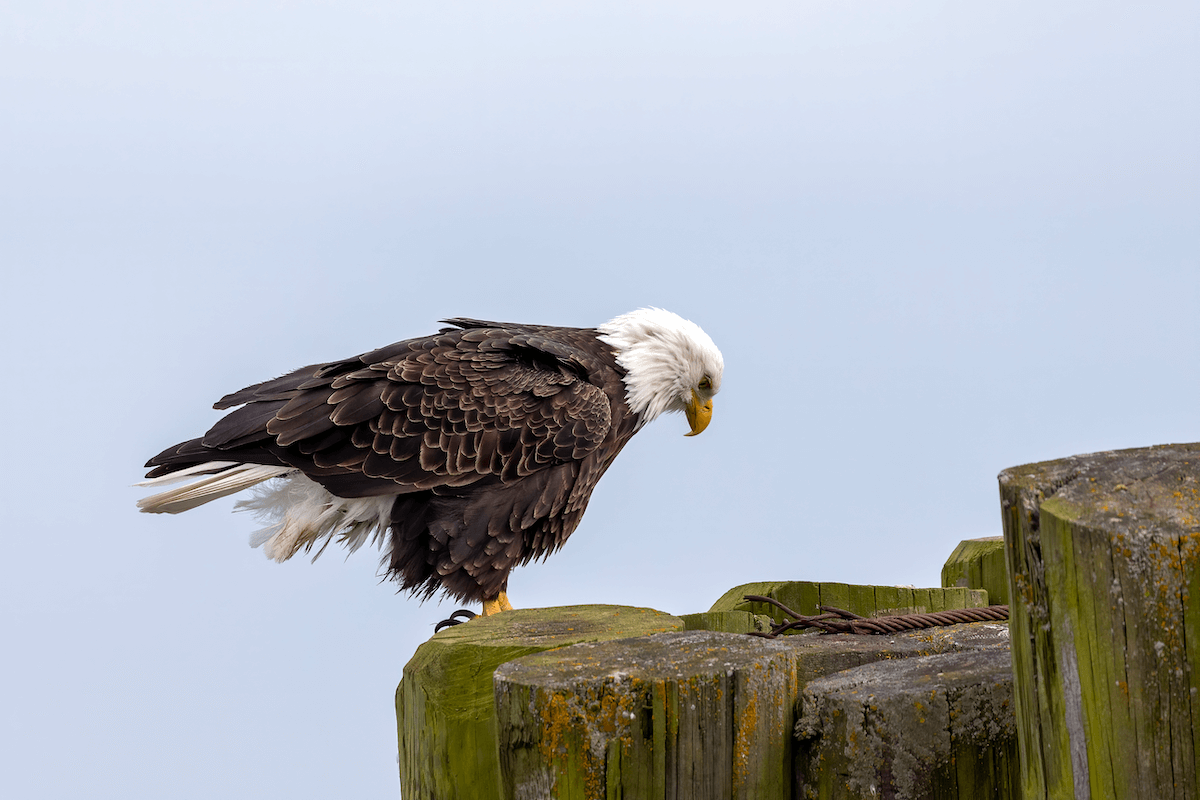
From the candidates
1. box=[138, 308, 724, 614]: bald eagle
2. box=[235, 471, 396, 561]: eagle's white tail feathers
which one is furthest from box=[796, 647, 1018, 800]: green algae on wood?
box=[235, 471, 396, 561]: eagle's white tail feathers

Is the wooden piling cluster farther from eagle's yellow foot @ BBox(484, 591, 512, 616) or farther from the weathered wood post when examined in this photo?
eagle's yellow foot @ BBox(484, 591, 512, 616)

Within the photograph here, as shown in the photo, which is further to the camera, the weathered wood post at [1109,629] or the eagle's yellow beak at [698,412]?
the eagle's yellow beak at [698,412]

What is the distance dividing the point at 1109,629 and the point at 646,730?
0.99 meters

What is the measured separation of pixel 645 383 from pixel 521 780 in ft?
12.1

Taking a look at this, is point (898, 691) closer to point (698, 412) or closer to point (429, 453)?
point (429, 453)

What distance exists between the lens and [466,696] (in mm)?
2918

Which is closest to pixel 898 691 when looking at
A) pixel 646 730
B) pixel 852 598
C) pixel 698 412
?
pixel 646 730

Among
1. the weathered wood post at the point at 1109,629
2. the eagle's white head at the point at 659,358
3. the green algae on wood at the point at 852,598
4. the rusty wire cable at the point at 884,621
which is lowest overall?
the green algae on wood at the point at 852,598

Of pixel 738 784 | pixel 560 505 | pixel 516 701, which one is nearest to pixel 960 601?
pixel 560 505

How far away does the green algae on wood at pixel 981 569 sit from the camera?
544 centimetres

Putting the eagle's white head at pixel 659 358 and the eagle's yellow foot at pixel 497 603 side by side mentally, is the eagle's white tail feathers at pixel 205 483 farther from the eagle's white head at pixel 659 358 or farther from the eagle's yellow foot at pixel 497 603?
the eagle's white head at pixel 659 358

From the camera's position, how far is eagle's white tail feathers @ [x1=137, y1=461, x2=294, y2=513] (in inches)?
209

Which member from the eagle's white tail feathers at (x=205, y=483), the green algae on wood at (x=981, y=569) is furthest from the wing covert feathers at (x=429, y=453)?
the green algae on wood at (x=981, y=569)

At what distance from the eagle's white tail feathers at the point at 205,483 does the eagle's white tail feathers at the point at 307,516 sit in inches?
8.2
